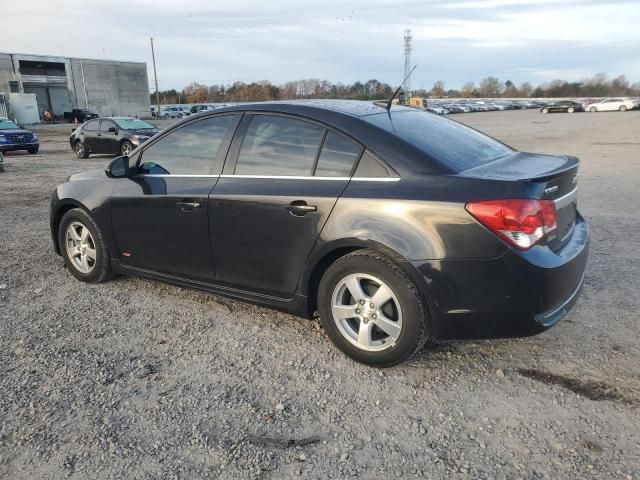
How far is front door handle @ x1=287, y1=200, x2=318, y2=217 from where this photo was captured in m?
3.29

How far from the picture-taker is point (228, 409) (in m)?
2.86

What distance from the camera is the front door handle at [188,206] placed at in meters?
3.81

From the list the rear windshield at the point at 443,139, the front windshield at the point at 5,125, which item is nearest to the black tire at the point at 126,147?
the front windshield at the point at 5,125

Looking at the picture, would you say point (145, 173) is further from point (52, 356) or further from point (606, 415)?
point (606, 415)

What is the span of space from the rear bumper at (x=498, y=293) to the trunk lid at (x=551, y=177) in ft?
0.73

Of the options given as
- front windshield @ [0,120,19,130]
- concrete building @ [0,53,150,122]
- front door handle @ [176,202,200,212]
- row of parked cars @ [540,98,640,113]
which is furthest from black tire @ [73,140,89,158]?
row of parked cars @ [540,98,640,113]

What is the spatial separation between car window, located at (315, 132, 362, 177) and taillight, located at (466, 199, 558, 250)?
831 millimetres

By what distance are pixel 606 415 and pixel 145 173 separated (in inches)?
145

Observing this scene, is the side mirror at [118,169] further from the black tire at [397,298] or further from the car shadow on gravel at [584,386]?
the car shadow on gravel at [584,386]

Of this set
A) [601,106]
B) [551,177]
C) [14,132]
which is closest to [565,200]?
[551,177]

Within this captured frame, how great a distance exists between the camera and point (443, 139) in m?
3.51

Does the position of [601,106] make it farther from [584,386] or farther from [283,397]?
[283,397]

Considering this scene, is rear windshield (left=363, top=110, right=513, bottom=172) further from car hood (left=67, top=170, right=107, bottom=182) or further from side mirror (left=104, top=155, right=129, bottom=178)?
car hood (left=67, top=170, right=107, bottom=182)

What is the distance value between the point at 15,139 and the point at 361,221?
2018 centimetres
